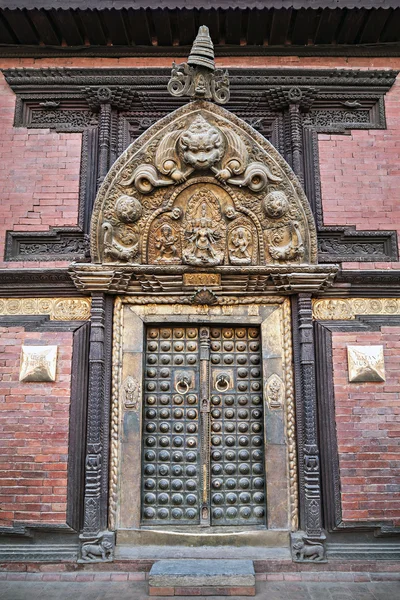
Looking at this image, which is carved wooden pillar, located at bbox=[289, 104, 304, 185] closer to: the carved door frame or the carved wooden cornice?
the carved wooden cornice

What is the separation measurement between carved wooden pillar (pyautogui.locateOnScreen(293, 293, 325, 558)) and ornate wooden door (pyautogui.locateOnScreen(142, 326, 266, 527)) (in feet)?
1.55

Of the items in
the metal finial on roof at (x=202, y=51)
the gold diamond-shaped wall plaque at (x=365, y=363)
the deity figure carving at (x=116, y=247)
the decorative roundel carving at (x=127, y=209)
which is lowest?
the gold diamond-shaped wall plaque at (x=365, y=363)

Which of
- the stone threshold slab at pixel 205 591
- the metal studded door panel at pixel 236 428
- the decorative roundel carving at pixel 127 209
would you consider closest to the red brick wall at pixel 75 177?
the decorative roundel carving at pixel 127 209

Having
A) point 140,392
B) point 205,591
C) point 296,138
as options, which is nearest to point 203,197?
point 296,138

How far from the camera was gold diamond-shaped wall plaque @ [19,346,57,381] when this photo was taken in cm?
562

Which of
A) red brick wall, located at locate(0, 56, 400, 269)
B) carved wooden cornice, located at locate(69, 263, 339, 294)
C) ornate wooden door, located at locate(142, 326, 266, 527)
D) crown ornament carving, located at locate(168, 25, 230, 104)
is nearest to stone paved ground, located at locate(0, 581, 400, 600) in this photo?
ornate wooden door, located at locate(142, 326, 266, 527)

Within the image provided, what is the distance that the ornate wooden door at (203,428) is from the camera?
222 inches

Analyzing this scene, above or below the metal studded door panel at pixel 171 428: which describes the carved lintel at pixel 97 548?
below

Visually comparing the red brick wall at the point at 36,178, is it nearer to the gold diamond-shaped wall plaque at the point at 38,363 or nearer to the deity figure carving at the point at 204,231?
the gold diamond-shaped wall plaque at the point at 38,363

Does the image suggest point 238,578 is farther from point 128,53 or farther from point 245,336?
point 128,53

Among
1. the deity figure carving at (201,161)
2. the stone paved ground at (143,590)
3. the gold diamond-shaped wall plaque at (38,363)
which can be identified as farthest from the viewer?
the deity figure carving at (201,161)

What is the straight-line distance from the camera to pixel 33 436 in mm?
5551

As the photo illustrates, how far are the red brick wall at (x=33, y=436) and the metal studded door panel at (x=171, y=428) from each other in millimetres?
924

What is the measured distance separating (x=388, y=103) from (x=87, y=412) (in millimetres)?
5299
